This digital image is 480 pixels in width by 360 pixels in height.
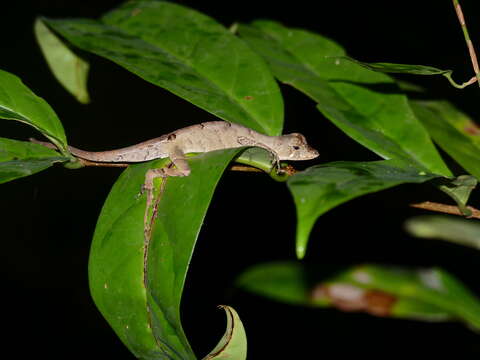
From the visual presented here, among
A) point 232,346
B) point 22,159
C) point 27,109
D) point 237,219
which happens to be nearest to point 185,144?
point 27,109

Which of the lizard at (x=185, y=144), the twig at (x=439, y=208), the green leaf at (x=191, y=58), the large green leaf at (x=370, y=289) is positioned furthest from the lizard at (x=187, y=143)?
the large green leaf at (x=370, y=289)

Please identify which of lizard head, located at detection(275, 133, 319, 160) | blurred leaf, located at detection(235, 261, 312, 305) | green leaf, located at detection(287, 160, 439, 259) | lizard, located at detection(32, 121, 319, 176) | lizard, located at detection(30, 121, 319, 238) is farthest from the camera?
lizard head, located at detection(275, 133, 319, 160)

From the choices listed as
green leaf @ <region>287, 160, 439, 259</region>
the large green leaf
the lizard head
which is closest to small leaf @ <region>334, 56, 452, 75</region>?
green leaf @ <region>287, 160, 439, 259</region>

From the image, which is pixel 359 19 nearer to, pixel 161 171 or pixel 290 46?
pixel 290 46

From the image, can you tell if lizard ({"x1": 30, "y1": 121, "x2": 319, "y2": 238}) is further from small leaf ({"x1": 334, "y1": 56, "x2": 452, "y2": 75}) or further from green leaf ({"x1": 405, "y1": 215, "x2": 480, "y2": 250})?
green leaf ({"x1": 405, "y1": 215, "x2": 480, "y2": 250})

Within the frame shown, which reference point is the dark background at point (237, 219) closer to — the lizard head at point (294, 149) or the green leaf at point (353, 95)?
the lizard head at point (294, 149)

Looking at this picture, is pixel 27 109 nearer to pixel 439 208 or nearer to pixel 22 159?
pixel 22 159
